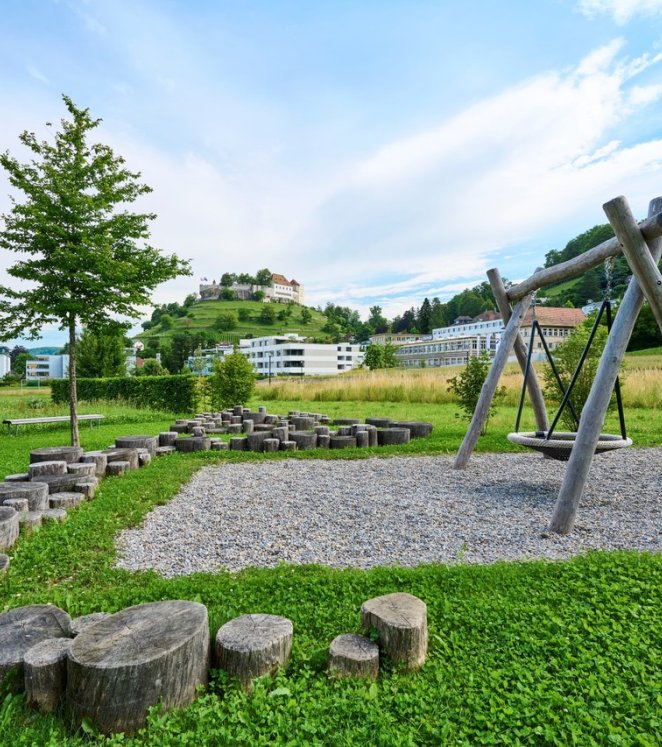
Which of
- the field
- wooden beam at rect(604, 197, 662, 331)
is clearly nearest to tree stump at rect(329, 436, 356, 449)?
the field

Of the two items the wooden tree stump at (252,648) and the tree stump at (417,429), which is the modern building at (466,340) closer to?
the tree stump at (417,429)

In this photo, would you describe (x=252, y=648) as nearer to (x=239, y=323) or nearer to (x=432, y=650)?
(x=432, y=650)

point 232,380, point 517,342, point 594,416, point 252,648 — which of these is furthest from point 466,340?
point 252,648

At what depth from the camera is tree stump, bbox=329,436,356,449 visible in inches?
405

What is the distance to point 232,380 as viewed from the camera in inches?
698

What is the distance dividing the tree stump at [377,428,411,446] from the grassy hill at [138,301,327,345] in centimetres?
11042

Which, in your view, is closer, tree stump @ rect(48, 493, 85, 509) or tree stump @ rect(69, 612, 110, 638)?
tree stump @ rect(69, 612, 110, 638)

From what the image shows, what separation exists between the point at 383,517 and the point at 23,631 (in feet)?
11.8

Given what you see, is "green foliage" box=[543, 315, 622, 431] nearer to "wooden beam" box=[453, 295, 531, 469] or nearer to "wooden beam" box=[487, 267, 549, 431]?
"wooden beam" box=[487, 267, 549, 431]

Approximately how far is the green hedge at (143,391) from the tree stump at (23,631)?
1660 cm

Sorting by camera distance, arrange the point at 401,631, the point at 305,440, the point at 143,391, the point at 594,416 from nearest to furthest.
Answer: the point at 401,631 → the point at 594,416 → the point at 305,440 → the point at 143,391

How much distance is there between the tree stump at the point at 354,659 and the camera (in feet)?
8.11

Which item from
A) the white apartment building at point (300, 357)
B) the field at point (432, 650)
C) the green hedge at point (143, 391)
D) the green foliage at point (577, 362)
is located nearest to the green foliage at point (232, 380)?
the green hedge at point (143, 391)

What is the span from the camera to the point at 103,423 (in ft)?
51.7
